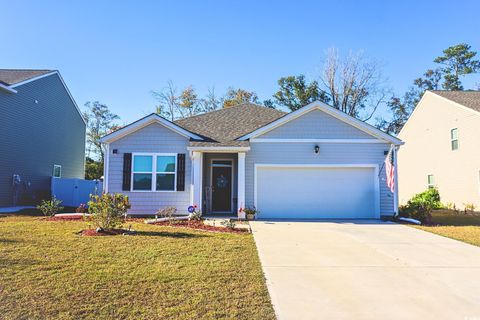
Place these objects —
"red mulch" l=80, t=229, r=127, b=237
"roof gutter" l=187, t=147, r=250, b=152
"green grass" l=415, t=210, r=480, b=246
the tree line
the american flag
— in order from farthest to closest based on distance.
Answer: the tree line < "roof gutter" l=187, t=147, r=250, b=152 < the american flag < "green grass" l=415, t=210, r=480, b=246 < "red mulch" l=80, t=229, r=127, b=237

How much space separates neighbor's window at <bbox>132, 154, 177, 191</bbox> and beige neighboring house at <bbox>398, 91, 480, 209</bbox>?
48.7 feet

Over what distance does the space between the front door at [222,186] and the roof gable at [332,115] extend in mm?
1610

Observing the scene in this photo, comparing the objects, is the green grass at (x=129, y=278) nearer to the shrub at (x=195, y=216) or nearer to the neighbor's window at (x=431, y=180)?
the shrub at (x=195, y=216)

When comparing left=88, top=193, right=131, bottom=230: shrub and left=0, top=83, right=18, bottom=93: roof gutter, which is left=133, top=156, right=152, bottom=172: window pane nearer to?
left=88, top=193, right=131, bottom=230: shrub

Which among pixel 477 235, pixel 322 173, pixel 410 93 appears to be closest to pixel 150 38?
pixel 322 173

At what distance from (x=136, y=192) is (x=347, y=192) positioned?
8153mm

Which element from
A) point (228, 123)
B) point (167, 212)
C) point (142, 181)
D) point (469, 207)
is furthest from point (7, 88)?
point (469, 207)

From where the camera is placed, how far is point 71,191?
59.7ft

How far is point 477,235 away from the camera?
9211mm

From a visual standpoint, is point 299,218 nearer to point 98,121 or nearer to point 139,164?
point 139,164

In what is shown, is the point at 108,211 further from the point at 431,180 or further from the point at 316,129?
the point at 431,180

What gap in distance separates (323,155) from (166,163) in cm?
610

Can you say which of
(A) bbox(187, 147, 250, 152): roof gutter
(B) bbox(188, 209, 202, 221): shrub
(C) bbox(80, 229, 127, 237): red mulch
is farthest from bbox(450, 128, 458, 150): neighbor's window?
(C) bbox(80, 229, 127, 237): red mulch

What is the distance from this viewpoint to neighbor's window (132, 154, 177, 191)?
12.7 metres
